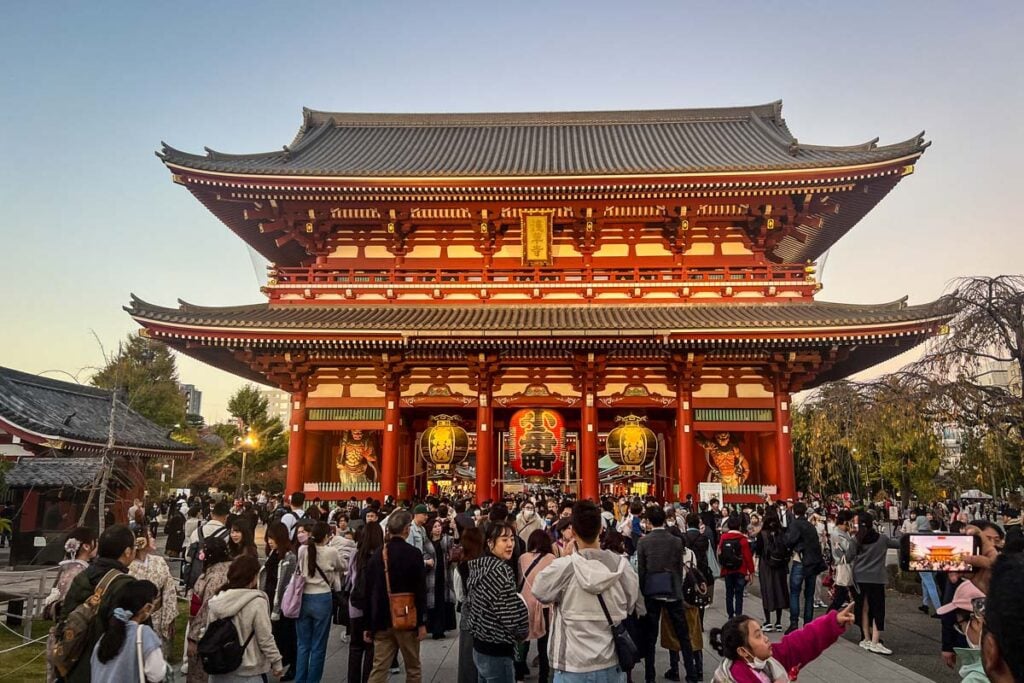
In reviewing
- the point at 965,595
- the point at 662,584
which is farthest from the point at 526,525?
the point at 965,595

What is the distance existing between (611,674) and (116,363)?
13.0 m

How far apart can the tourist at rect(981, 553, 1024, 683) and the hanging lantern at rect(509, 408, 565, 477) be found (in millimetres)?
16499

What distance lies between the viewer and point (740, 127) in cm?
2656

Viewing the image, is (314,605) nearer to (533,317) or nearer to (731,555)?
(731,555)

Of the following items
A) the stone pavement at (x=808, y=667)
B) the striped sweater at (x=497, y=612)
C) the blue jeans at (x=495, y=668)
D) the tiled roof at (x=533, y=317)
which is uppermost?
the tiled roof at (x=533, y=317)

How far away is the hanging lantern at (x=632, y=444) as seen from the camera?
18469mm

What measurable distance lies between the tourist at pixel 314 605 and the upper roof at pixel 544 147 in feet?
44.4

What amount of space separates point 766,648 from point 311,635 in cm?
493

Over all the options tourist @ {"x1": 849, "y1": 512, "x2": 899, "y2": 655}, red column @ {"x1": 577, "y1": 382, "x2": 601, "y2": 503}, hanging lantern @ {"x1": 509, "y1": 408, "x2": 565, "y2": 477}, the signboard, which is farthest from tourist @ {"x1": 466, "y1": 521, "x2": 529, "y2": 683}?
hanging lantern @ {"x1": 509, "y1": 408, "x2": 565, "y2": 477}

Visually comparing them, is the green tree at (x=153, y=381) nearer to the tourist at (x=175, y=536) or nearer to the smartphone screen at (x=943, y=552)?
the tourist at (x=175, y=536)

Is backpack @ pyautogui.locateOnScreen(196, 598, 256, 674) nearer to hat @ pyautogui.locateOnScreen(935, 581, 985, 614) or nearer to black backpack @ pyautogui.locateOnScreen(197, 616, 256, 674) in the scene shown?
black backpack @ pyautogui.locateOnScreen(197, 616, 256, 674)

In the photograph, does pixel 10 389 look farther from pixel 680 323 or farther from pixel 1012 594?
pixel 1012 594

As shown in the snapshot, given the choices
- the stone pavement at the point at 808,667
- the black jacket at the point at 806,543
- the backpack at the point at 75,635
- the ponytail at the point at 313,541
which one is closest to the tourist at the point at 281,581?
the ponytail at the point at 313,541

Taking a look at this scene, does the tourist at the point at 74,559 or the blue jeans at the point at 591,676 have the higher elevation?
the tourist at the point at 74,559
